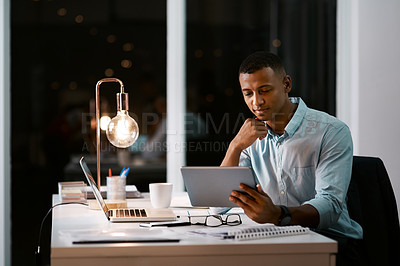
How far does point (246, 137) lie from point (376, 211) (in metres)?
0.60

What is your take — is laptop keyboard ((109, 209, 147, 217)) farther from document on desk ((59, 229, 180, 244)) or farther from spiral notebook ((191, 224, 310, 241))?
spiral notebook ((191, 224, 310, 241))

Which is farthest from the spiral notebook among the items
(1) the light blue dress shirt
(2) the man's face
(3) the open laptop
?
(2) the man's face

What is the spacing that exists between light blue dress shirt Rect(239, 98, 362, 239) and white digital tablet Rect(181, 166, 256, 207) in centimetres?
36

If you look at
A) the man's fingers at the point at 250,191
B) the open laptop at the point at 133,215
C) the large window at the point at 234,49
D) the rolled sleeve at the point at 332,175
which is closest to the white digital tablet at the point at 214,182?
the man's fingers at the point at 250,191

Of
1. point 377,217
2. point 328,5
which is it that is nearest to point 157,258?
point 377,217

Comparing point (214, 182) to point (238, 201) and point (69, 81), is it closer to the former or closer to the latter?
point (238, 201)

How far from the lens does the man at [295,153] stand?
6.59 ft

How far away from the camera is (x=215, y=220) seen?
186 cm

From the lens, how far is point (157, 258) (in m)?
1.39

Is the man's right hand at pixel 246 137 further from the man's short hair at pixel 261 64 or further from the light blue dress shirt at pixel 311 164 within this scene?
the man's short hair at pixel 261 64

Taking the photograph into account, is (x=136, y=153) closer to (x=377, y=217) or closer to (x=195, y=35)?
(x=195, y=35)

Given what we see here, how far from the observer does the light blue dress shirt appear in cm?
201

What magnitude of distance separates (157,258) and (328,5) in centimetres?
288

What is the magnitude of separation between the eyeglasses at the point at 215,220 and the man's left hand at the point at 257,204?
0.10 m
